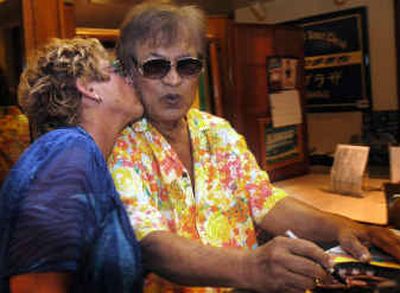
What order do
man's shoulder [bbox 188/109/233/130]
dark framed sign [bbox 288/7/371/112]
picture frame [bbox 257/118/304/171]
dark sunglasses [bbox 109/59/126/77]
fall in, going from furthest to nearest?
dark framed sign [bbox 288/7/371/112]
picture frame [bbox 257/118/304/171]
man's shoulder [bbox 188/109/233/130]
dark sunglasses [bbox 109/59/126/77]

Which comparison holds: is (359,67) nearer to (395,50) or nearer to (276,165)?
(395,50)

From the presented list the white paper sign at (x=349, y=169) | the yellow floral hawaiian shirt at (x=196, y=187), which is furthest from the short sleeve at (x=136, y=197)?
the white paper sign at (x=349, y=169)

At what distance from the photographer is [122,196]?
1.09 meters

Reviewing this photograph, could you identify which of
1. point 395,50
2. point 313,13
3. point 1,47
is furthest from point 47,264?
point 313,13

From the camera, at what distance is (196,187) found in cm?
128

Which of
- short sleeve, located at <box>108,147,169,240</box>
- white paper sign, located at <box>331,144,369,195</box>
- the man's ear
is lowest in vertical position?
white paper sign, located at <box>331,144,369,195</box>

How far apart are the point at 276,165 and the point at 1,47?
5.52ft

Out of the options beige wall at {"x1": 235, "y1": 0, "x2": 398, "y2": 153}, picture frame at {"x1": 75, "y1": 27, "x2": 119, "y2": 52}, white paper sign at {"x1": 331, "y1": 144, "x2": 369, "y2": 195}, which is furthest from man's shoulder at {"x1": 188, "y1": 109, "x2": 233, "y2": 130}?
beige wall at {"x1": 235, "y1": 0, "x2": 398, "y2": 153}

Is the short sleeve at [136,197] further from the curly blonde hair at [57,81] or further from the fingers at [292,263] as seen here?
the fingers at [292,263]

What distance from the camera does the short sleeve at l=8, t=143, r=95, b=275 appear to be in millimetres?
773

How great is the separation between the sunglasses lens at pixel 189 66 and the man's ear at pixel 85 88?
0.99 ft

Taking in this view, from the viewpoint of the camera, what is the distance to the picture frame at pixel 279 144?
281cm

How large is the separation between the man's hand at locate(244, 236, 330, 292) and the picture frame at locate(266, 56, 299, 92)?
2099 mm

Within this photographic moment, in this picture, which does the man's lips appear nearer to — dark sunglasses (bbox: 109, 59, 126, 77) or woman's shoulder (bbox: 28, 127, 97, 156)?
dark sunglasses (bbox: 109, 59, 126, 77)
